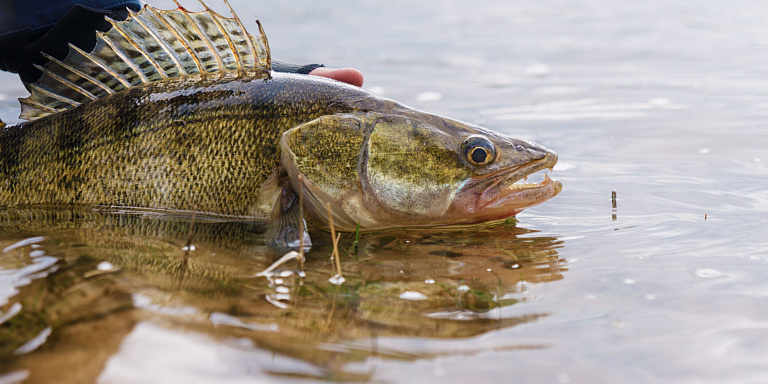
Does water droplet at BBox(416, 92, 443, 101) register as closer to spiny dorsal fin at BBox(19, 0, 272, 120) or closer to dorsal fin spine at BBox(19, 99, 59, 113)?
spiny dorsal fin at BBox(19, 0, 272, 120)

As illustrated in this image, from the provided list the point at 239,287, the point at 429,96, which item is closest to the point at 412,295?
the point at 239,287

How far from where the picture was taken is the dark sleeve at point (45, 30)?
5309 millimetres

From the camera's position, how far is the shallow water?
2.21m

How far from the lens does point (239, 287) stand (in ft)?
9.38

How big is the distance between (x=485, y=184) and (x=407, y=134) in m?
0.51

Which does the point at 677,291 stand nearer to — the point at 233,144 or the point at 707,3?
the point at 233,144

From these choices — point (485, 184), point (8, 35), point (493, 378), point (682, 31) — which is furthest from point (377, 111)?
point (682, 31)

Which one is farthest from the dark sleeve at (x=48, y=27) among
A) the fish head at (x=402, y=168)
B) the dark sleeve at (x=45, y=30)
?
the fish head at (x=402, y=168)

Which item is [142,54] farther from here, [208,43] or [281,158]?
[281,158]

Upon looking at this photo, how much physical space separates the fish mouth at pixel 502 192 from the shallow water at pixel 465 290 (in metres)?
0.17

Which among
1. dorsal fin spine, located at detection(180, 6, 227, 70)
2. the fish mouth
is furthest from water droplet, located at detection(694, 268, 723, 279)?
dorsal fin spine, located at detection(180, 6, 227, 70)

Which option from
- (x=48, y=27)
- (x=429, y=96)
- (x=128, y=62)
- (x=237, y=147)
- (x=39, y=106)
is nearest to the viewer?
(x=237, y=147)

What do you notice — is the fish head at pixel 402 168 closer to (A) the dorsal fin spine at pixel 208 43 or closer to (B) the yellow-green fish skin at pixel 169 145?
(B) the yellow-green fish skin at pixel 169 145

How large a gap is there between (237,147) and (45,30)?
269 cm
